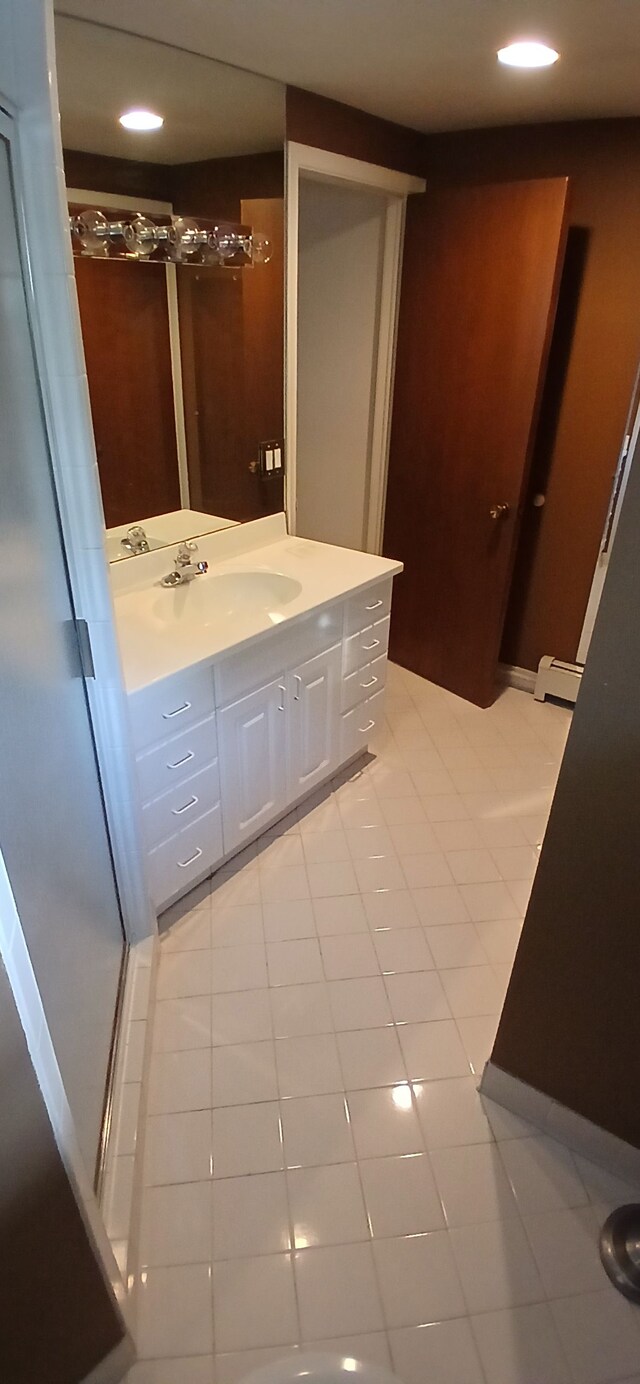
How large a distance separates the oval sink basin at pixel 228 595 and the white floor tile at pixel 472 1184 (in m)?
1.45

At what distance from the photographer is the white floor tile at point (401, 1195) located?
1436 millimetres

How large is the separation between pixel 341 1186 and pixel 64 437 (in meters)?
1.54

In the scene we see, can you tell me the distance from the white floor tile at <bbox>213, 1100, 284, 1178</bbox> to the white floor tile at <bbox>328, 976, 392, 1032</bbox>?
10.7 inches

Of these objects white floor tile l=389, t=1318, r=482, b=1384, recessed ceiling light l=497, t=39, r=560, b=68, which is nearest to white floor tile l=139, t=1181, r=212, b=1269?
white floor tile l=389, t=1318, r=482, b=1384

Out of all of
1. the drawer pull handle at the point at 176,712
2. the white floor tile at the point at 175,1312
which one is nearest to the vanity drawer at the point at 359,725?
the drawer pull handle at the point at 176,712

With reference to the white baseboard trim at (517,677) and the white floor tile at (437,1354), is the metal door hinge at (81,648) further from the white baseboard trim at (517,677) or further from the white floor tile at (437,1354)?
the white baseboard trim at (517,677)

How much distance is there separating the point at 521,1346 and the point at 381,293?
125 inches

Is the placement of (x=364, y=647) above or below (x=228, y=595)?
below

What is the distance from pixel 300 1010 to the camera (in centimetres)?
184

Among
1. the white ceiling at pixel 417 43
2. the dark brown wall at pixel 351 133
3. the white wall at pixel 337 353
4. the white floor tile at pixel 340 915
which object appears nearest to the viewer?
the white ceiling at pixel 417 43

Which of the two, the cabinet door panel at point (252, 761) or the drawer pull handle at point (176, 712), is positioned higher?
the drawer pull handle at point (176, 712)

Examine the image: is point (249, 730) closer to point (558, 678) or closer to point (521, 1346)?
point (521, 1346)

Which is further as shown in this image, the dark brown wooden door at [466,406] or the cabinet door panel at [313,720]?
the dark brown wooden door at [466,406]

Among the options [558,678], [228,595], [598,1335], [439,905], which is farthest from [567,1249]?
[558,678]
